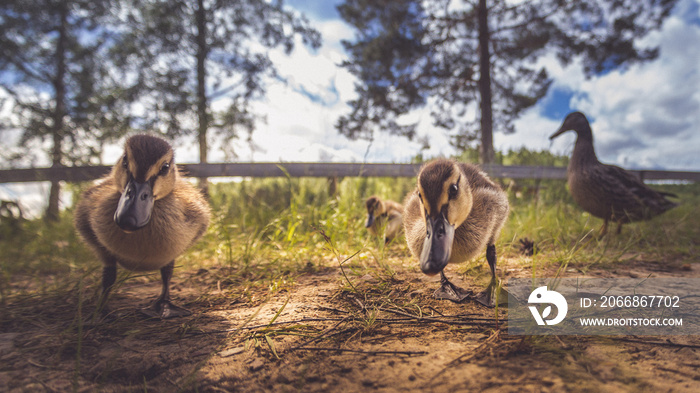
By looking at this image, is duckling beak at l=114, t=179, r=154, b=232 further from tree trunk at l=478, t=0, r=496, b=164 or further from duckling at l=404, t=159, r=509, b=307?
tree trunk at l=478, t=0, r=496, b=164

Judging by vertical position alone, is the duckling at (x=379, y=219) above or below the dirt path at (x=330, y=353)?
above

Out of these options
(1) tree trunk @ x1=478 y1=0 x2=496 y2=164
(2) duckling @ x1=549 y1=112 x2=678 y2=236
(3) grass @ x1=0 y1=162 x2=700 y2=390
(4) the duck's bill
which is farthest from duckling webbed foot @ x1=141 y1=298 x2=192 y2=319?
(1) tree trunk @ x1=478 y1=0 x2=496 y2=164

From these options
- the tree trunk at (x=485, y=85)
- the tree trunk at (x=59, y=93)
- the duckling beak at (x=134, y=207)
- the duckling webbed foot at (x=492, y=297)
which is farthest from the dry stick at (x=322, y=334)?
the tree trunk at (x=59, y=93)

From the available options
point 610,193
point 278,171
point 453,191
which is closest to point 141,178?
point 453,191

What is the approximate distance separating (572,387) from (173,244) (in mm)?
2157

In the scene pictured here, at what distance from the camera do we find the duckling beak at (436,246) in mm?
1463

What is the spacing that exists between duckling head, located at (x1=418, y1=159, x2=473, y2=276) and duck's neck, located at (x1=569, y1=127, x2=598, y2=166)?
145 inches

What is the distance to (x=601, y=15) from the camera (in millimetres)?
7812

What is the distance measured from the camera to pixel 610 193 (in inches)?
161

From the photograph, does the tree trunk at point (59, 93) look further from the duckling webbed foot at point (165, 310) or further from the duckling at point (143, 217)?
the duckling webbed foot at point (165, 310)

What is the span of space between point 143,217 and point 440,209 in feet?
5.40

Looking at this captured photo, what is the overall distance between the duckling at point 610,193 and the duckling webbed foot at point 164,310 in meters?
4.94

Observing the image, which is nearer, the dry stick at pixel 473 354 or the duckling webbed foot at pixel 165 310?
the dry stick at pixel 473 354

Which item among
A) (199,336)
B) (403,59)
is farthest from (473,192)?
(403,59)
